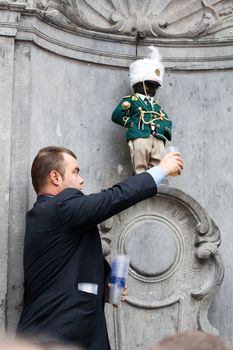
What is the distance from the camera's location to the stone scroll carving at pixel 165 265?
5.14 metres

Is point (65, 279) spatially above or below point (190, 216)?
below

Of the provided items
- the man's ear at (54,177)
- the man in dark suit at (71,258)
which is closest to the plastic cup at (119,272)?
the man in dark suit at (71,258)

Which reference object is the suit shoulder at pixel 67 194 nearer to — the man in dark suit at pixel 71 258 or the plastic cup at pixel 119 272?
the man in dark suit at pixel 71 258

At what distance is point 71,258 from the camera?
403cm

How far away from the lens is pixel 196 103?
18.9 feet

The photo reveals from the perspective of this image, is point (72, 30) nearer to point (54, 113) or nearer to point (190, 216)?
point (54, 113)

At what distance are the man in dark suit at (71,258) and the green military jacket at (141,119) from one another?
1.06m

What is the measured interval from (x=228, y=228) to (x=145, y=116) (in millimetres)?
925

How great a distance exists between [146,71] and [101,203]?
1.59 metres

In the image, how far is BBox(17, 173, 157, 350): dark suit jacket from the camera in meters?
3.91

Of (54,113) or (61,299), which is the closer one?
(61,299)

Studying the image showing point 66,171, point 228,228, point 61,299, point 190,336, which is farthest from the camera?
point 228,228

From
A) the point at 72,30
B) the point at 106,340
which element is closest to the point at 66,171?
the point at 106,340

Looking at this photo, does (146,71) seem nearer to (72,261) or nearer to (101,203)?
(101,203)
